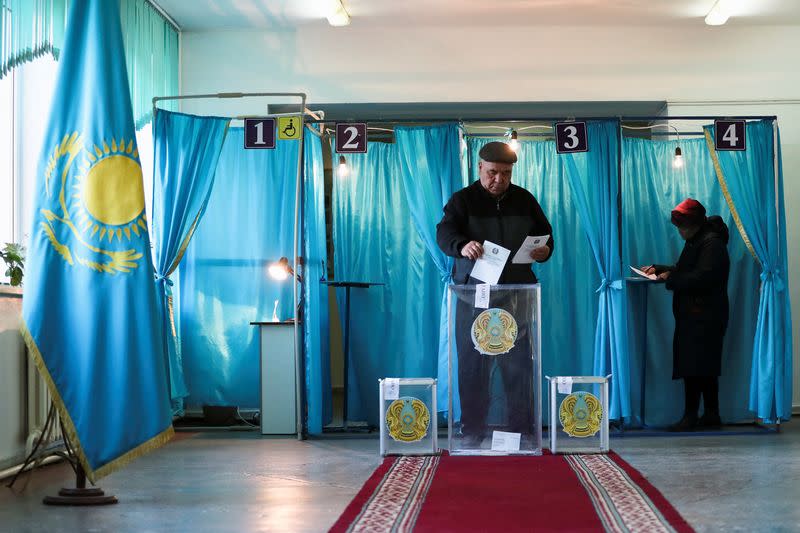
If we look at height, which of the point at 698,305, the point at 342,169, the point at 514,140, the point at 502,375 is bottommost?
the point at 502,375

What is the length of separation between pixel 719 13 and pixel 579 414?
3556 millimetres

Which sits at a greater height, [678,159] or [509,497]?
[678,159]

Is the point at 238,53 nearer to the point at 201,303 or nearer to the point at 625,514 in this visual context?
the point at 201,303

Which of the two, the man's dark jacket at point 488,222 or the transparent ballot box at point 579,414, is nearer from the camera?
the transparent ballot box at point 579,414

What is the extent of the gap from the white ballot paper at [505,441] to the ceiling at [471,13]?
3499 millimetres

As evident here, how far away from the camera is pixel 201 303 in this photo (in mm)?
7375

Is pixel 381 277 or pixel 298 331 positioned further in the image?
pixel 381 277

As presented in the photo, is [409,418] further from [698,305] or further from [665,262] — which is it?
[665,262]

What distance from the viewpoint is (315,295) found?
22.3 ft

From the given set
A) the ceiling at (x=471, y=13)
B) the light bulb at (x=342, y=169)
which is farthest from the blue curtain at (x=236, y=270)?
the ceiling at (x=471, y=13)

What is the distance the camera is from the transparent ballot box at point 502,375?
554cm

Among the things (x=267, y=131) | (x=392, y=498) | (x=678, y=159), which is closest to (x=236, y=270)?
(x=267, y=131)

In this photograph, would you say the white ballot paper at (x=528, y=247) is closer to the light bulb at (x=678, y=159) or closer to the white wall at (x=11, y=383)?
the light bulb at (x=678, y=159)

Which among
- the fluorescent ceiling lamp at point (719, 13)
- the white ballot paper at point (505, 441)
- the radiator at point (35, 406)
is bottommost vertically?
the white ballot paper at point (505, 441)
